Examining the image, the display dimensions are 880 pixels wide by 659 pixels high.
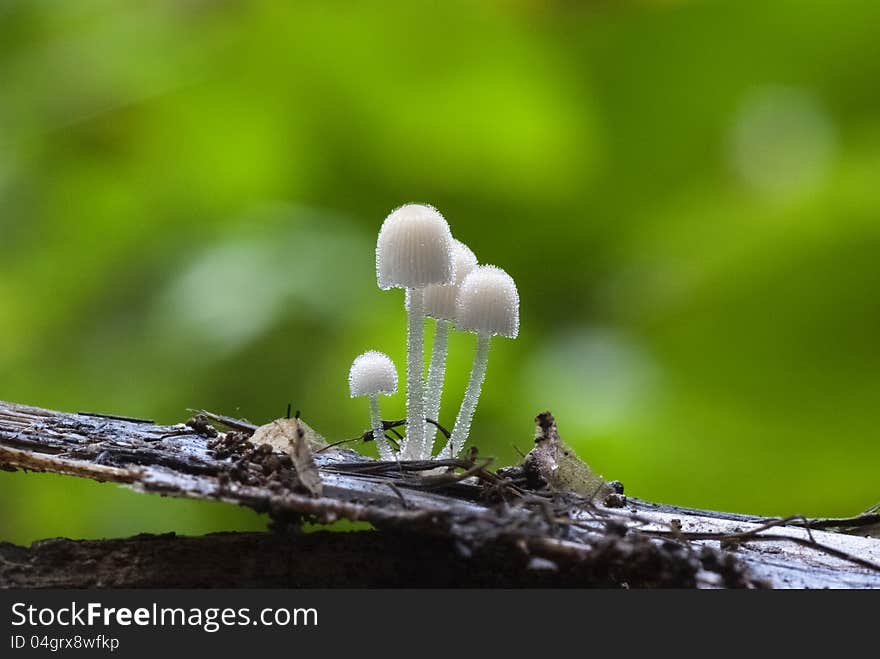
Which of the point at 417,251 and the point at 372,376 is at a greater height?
the point at 417,251

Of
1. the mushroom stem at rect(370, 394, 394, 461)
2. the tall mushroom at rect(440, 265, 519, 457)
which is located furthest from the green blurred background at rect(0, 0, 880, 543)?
the tall mushroom at rect(440, 265, 519, 457)

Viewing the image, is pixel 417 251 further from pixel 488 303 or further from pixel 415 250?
pixel 488 303

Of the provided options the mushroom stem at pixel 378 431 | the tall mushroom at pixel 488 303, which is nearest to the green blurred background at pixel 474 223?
the mushroom stem at pixel 378 431

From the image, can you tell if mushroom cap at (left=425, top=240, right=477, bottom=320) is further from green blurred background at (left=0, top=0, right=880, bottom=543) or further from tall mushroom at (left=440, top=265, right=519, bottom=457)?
green blurred background at (left=0, top=0, right=880, bottom=543)

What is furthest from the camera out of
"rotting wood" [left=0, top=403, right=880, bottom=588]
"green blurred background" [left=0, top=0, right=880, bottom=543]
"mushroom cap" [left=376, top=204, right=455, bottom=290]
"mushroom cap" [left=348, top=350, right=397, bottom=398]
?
"green blurred background" [left=0, top=0, right=880, bottom=543]

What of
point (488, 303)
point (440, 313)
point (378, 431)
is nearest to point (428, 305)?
point (440, 313)

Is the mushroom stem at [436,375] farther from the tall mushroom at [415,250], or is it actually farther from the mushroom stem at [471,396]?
the tall mushroom at [415,250]

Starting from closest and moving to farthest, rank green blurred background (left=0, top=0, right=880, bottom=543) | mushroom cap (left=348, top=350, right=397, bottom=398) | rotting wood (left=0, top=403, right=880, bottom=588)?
rotting wood (left=0, top=403, right=880, bottom=588) → mushroom cap (left=348, top=350, right=397, bottom=398) → green blurred background (left=0, top=0, right=880, bottom=543)

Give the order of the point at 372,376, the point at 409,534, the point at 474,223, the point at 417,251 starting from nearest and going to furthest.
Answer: the point at 409,534
the point at 417,251
the point at 372,376
the point at 474,223
